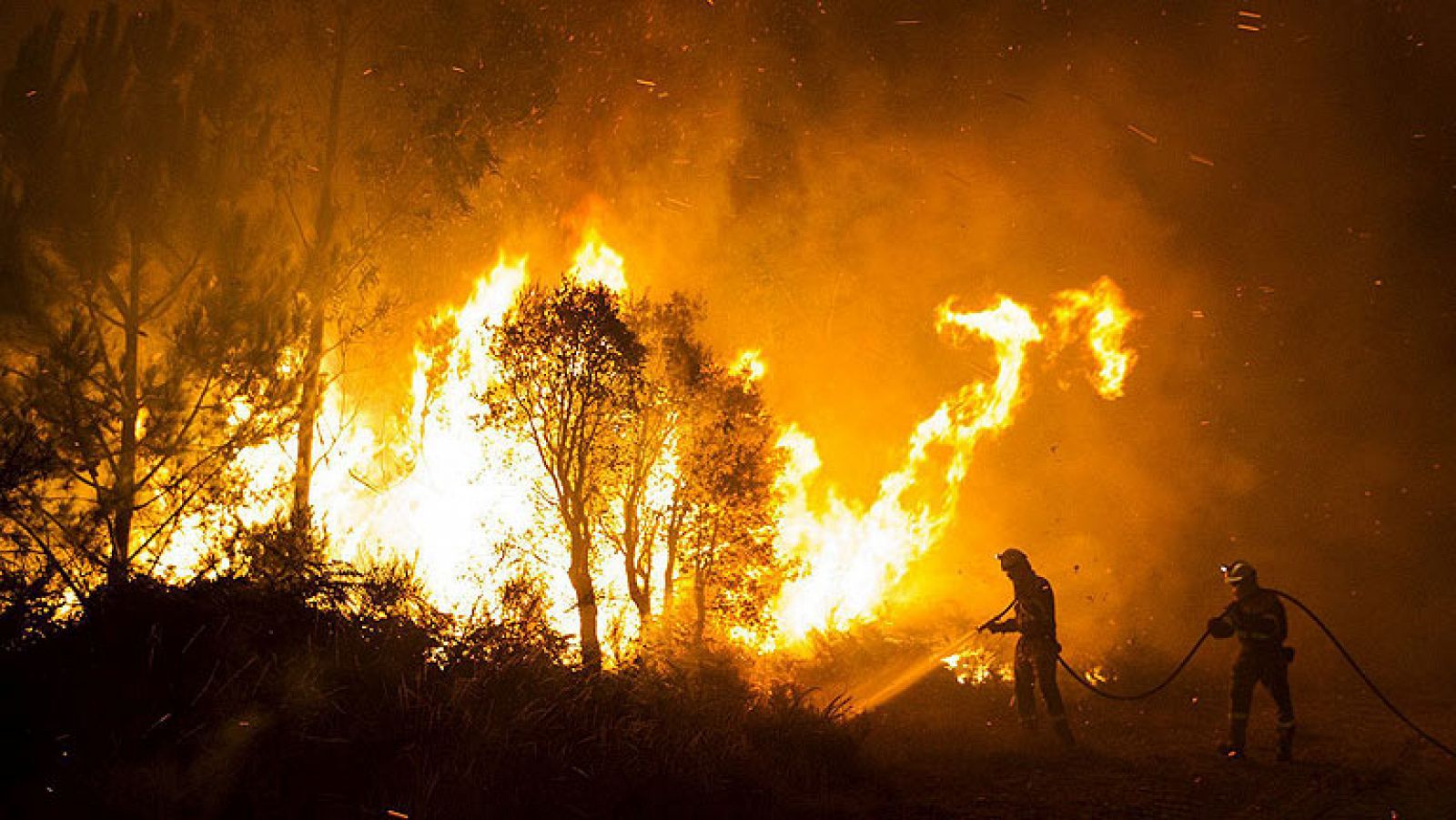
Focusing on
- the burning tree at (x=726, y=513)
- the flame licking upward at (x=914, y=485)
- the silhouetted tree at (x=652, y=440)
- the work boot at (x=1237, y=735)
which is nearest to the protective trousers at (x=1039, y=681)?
the work boot at (x=1237, y=735)

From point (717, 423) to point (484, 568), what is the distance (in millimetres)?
5422

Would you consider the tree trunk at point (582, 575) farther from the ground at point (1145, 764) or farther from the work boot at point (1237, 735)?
the work boot at point (1237, 735)

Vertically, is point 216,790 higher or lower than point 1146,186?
lower

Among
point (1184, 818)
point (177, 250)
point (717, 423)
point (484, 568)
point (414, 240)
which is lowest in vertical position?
point (1184, 818)

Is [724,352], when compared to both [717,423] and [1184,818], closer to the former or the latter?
[717,423]

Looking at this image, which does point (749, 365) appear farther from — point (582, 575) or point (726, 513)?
point (582, 575)

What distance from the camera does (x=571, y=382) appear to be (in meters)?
15.9

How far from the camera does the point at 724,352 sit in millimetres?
24891

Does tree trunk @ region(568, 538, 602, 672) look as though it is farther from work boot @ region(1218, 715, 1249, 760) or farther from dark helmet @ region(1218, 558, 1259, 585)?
dark helmet @ region(1218, 558, 1259, 585)

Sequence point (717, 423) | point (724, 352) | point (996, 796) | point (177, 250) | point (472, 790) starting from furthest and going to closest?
point (724, 352)
point (717, 423)
point (177, 250)
point (996, 796)
point (472, 790)

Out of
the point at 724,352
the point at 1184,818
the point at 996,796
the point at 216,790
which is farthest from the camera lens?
the point at 724,352

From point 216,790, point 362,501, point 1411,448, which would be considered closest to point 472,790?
point 216,790

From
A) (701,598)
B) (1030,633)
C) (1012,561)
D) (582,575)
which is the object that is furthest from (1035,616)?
(582,575)

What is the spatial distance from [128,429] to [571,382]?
21.2 ft
